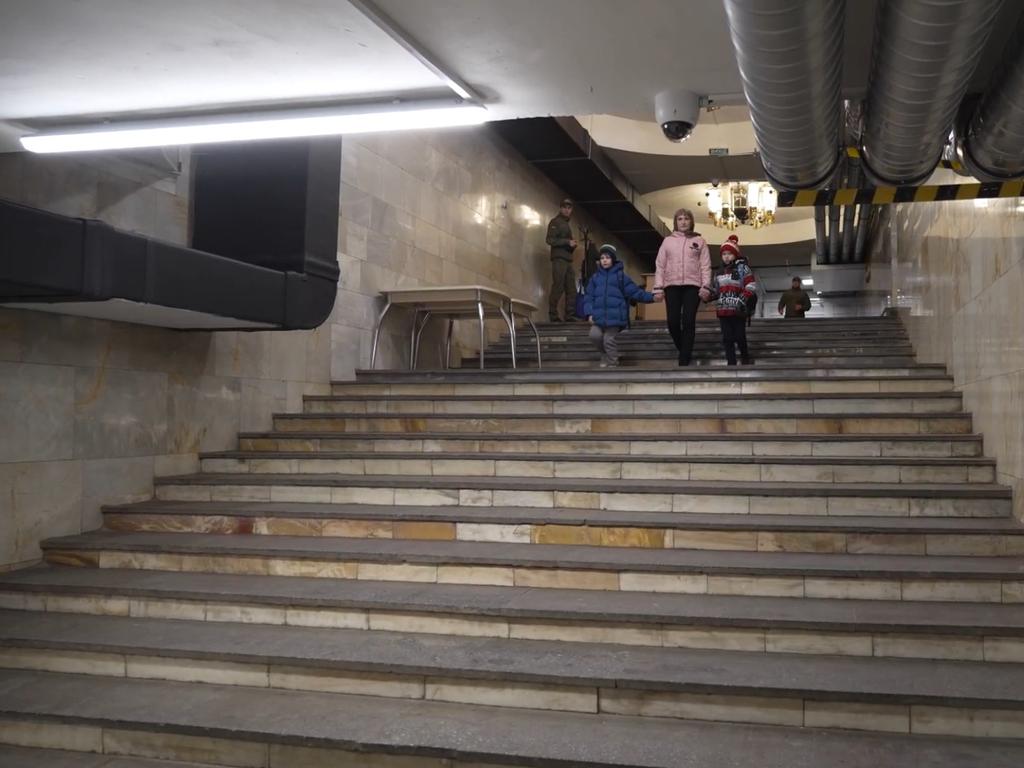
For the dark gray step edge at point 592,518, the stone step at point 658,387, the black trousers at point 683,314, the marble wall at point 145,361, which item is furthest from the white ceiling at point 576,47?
the black trousers at point 683,314

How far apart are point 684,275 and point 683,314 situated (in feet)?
1.20

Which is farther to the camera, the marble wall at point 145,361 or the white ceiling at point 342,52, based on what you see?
the marble wall at point 145,361

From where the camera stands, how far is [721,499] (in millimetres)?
4883

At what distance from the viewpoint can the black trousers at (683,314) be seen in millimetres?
8188

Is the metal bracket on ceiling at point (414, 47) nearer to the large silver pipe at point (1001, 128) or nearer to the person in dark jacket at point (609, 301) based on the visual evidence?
the large silver pipe at point (1001, 128)

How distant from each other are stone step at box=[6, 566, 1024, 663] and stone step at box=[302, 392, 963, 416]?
250 centimetres

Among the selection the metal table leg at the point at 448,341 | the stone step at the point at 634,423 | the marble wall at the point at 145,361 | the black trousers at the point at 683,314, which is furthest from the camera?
the metal table leg at the point at 448,341

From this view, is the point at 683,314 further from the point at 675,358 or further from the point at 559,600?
the point at 559,600

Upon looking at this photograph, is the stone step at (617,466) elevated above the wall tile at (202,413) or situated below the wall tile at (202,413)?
below

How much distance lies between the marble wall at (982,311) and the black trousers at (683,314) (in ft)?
6.37

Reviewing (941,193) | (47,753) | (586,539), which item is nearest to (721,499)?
(586,539)

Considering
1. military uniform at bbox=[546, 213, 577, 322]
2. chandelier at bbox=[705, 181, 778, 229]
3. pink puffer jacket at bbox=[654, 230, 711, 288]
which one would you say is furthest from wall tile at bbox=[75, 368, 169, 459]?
chandelier at bbox=[705, 181, 778, 229]

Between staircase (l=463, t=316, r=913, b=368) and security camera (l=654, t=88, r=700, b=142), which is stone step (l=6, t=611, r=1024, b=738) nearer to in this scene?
security camera (l=654, t=88, r=700, b=142)

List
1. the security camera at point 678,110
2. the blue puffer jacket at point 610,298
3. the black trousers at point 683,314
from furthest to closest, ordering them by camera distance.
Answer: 1. the blue puffer jacket at point 610,298
2. the black trousers at point 683,314
3. the security camera at point 678,110
